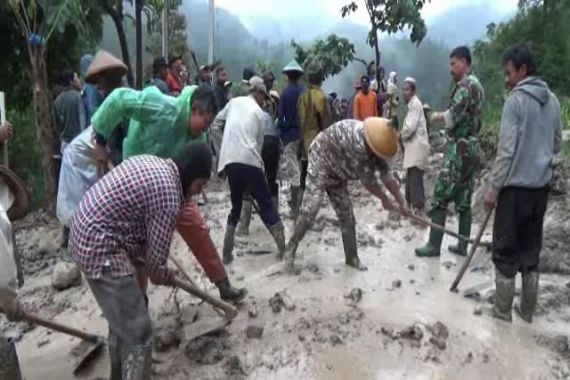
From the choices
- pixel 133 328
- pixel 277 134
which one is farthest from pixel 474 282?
pixel 133 328

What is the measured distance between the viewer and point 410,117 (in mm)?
6938

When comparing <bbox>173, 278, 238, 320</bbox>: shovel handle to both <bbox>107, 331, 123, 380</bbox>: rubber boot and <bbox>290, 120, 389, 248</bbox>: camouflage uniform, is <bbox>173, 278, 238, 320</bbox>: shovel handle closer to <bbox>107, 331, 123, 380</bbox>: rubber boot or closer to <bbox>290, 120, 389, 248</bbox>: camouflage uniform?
<bbox>107, 331, 123, 380</bbox>: rubber boot

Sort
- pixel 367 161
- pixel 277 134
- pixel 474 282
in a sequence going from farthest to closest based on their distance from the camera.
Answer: pixel 277 134
pixel 474 282
pixel 367 161

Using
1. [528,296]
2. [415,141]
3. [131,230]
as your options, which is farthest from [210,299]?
[415,141]

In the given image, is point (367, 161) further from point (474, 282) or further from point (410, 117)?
point (410, 117)

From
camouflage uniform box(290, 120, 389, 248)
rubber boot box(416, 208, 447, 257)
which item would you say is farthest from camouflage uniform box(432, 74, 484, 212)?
camouflage uniform box(290, 120, 389, 248)

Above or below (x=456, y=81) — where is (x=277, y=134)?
below

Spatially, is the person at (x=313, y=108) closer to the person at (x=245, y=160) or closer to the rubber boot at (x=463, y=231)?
the person at (x=245, y=160)

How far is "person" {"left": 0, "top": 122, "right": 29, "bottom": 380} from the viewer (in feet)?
9.76

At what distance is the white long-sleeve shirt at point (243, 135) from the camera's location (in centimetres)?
544

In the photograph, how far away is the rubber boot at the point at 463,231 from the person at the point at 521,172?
137cm

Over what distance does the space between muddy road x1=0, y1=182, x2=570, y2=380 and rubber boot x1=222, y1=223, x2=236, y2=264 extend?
0.09m

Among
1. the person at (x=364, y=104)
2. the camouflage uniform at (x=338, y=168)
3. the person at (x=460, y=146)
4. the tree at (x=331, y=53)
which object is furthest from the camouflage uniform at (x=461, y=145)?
the tree at (x=331, y=53)

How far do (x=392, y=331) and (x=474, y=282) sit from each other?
1469 mm
